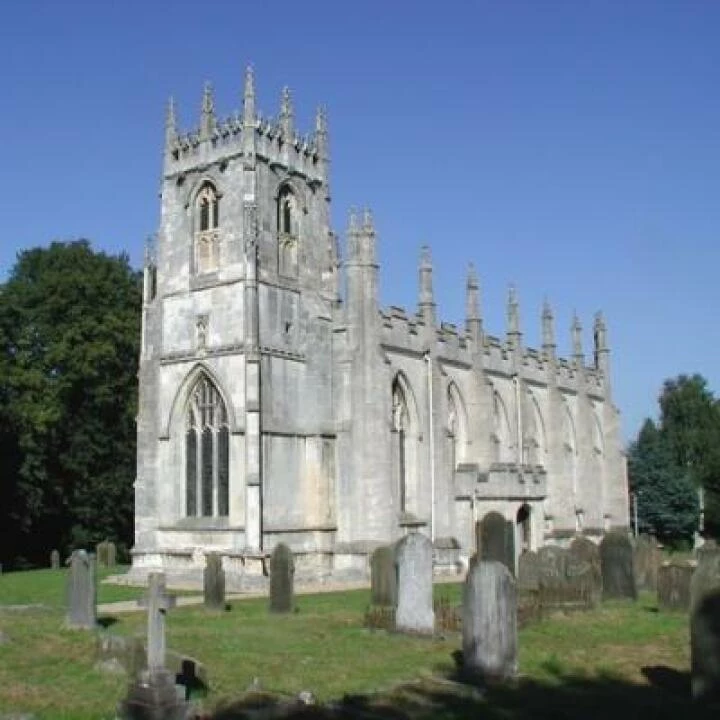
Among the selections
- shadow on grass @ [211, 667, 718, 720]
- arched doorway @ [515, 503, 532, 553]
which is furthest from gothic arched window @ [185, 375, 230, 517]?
shadow on grass @ [211, 667, 718, 720]

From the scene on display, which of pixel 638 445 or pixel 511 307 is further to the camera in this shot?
pixel 638 445

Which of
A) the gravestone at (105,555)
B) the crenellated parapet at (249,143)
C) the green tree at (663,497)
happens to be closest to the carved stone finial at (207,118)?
the crenellated parapet at (249,143)

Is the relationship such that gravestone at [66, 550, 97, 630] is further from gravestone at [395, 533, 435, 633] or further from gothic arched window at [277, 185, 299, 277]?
gothic arched window at [277, 185, 299, 277]

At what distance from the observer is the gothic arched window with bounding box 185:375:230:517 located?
30.3 m

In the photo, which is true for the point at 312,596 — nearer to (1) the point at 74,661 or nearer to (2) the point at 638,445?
(1) the point at 74,661

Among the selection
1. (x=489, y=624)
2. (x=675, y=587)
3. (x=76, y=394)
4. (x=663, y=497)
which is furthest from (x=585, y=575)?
(x=663, y=497)

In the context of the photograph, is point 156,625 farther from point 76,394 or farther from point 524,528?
point 76,394

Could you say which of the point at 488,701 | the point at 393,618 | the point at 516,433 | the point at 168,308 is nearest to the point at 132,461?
the point at 168,308

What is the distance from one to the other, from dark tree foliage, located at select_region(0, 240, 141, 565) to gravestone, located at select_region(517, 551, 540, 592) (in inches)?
884

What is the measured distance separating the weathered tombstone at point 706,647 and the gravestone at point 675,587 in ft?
28.6

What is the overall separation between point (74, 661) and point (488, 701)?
6.29 metres

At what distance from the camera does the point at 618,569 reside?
22547mm

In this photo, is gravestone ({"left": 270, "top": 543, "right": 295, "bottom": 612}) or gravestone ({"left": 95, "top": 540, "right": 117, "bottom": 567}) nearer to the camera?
gravestone ({"left": 270, "top": 543, "right": 295, "bottom": 612})

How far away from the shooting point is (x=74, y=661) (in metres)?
13.9
